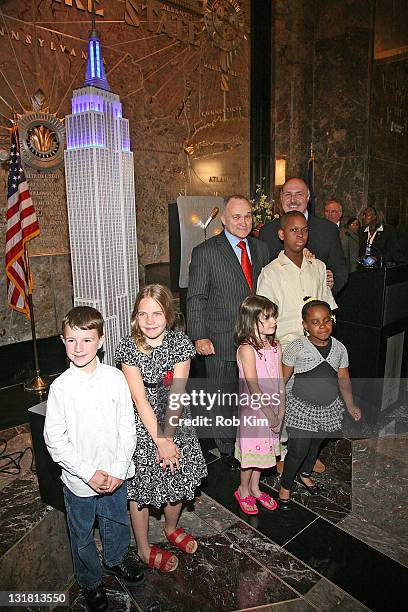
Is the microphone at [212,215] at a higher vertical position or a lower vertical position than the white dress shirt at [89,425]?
higher

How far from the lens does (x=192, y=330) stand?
3178 millimetres

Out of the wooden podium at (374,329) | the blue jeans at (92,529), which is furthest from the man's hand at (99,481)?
the wooden podium at (374,329)

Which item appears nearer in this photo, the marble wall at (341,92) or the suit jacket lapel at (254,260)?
the suit jacket lapel at (254,260)

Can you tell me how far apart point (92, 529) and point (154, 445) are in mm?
469

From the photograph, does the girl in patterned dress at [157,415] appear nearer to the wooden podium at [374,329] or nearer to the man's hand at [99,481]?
the man's hand at [99,481]

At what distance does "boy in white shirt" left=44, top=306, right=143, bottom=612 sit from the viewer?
202cm

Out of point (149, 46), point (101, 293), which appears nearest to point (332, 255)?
point (101, 293)

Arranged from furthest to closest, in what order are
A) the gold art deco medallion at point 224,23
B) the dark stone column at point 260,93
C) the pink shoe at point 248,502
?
the dark stone column at point 260,93 < the gold art deco medallion at point 224,23 < the pink shoe at point 248,502

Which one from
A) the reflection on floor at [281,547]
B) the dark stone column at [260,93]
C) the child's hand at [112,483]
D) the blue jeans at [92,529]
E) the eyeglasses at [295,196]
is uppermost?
the dark stone column at [260,93]

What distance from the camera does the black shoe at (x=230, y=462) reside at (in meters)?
3.35

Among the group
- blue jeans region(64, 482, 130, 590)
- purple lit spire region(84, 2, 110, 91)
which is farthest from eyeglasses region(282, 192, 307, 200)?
blue jeans region(64, 482, 130, 590)

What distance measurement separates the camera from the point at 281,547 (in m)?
2.53

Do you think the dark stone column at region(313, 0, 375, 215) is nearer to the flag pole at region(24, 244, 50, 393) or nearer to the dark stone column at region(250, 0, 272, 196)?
the dark stone column at region(250, 0, 272, 196)

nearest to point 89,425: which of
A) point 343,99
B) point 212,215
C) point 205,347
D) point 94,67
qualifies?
point 205,347
